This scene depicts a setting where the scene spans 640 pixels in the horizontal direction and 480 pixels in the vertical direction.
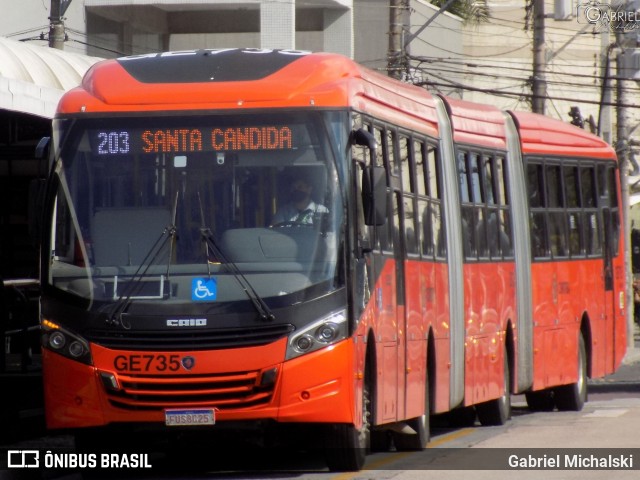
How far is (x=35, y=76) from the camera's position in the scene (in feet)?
58.5

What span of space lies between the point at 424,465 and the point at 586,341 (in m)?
8.30

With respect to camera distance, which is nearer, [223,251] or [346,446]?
[223,251]

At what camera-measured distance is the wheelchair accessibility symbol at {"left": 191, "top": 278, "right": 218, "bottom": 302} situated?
35.4ft

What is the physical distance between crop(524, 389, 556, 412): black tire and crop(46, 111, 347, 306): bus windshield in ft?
31.8

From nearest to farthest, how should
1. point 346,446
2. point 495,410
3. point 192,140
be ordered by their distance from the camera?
point 192,140 → point 346,446 → point 495,410

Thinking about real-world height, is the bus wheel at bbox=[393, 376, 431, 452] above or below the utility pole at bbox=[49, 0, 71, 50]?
below

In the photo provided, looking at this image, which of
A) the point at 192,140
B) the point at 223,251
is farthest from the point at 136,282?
the point at 192,140

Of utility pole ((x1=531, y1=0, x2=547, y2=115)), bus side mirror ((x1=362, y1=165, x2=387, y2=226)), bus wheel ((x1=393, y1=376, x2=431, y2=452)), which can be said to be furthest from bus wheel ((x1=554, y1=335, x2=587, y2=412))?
utility pole ((x1=531, y1=0, x2=547, y2=115))

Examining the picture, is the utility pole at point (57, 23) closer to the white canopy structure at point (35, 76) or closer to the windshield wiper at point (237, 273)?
the white canopy structure at point (35, 76)

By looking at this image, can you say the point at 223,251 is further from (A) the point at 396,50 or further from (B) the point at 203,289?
(A) the point at 396,50

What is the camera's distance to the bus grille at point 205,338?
1071 centimetres

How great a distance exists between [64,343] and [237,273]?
1379 mm
